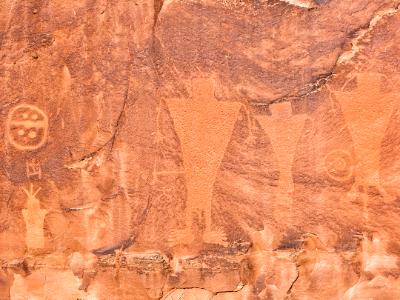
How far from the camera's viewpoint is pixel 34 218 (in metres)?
2.91

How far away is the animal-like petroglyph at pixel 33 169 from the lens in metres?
2.89

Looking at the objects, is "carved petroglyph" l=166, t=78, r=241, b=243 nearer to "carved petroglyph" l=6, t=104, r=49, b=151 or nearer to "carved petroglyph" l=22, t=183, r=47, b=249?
"carved petroglyph" l=6, t=104, r=49, b=151

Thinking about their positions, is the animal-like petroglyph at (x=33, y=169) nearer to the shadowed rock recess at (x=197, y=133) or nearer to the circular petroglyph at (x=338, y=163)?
the shadowed rock recess at (x=197, y=133)

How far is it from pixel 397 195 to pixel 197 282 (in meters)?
1.24

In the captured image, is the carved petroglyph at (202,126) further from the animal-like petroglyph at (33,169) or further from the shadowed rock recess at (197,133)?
the animal-like petroglyph at (33,169)

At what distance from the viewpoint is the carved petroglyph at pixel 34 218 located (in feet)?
9.52

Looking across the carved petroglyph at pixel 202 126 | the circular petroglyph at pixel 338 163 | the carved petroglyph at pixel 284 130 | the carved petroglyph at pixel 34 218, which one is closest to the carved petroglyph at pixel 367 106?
the circular petroglyph at pixel 338 163

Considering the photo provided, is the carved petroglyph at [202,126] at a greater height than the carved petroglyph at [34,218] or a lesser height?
greater

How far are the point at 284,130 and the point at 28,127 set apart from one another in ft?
4.73

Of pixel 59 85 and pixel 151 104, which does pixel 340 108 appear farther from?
pixel 59 85

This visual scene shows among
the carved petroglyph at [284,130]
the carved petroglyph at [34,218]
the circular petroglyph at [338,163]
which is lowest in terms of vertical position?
the carved petroglyph at [34,218]

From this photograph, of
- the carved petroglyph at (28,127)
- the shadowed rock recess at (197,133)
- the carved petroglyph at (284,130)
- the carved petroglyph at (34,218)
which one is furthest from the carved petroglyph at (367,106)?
the carved petroglyph at (34,218)

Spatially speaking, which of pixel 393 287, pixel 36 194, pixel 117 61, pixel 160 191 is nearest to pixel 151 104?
pixel 117 61

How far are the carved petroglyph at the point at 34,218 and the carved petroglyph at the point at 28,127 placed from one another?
0.77 feet
